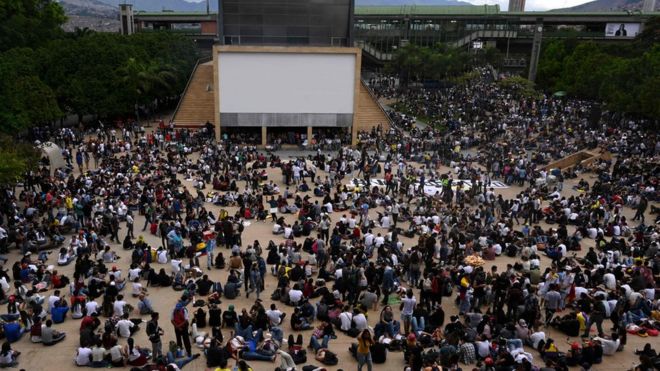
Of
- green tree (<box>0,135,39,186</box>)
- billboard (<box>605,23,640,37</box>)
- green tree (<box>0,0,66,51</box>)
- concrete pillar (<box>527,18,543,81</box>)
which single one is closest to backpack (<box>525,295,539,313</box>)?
green tree (<box>0,135,39,186</box>)

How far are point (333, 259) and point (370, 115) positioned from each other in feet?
87.0

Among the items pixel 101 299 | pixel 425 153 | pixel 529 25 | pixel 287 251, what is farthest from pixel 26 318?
pixel 529 25

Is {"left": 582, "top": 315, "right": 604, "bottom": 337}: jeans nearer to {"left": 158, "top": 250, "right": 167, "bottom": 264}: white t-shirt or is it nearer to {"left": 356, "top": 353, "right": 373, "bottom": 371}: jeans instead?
{"left": 356, "top": 353, "right": 373, "bottom": 371}: jeans

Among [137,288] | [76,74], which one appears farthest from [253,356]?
[76,74]

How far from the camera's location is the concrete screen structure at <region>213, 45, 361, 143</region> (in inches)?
1421

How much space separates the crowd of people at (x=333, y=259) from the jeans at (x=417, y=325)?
48 millimetres

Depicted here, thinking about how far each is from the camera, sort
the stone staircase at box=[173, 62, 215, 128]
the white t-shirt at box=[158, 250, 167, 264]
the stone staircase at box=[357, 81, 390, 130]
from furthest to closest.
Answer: the stone staircase at box=[357, 81, 390, 130] → the stone staircase at box=[173, 62, 215, 128] → the white t-shirt at box=[158, 250, 167, 264]

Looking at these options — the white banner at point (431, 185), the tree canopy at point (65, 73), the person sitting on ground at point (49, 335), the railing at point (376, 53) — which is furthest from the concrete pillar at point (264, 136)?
the railing at point (376, 53)

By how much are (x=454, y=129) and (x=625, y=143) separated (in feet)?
36.8

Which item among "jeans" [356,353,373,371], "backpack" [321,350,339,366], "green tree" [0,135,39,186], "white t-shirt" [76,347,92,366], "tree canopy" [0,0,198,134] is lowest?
"backpack" [321,350,339,366]

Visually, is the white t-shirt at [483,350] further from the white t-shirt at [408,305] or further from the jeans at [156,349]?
the jeans at [156,349]

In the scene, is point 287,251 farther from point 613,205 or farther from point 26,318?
point 613,205

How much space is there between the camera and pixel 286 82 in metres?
36.8

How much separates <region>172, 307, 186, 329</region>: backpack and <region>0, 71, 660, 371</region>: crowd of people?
0.04 m
